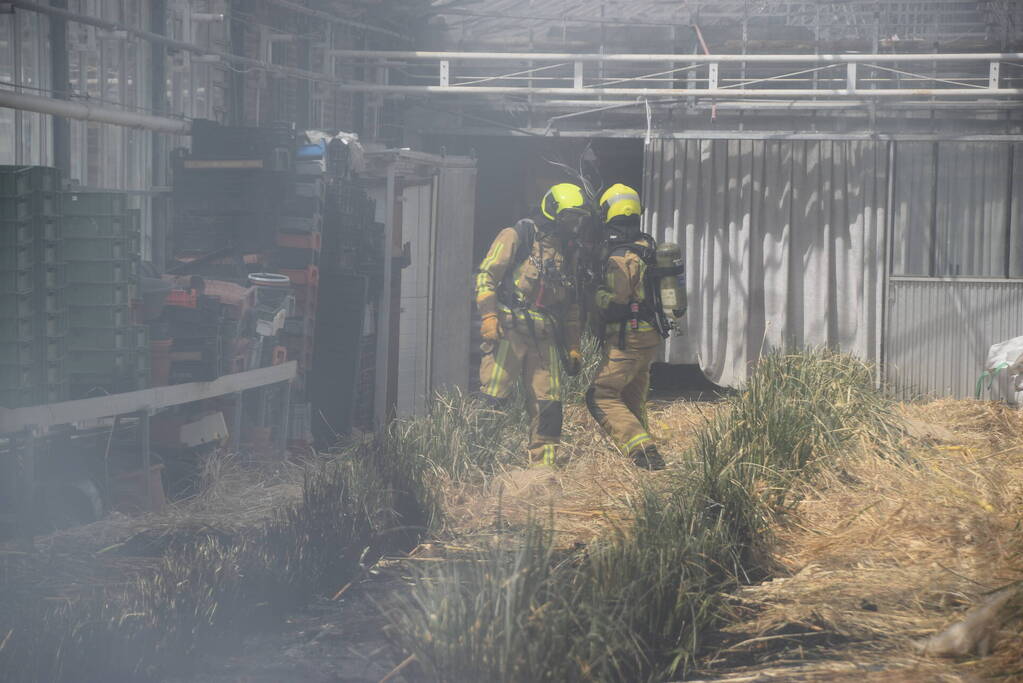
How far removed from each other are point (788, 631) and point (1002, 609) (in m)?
0.82

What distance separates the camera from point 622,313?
8.06m

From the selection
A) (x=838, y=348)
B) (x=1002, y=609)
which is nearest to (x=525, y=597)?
(x=1002, y=609)

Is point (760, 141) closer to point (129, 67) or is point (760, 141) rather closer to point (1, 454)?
point (129, 67)

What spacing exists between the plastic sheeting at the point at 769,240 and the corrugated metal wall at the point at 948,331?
0.27 meters

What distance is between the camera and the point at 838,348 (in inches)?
429

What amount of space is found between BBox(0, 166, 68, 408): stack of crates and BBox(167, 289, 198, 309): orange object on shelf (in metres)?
0.95

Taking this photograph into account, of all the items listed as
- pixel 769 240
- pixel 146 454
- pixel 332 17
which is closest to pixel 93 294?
pixel 146 454

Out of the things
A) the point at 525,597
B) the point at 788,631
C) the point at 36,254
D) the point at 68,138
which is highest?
the point at 68,138

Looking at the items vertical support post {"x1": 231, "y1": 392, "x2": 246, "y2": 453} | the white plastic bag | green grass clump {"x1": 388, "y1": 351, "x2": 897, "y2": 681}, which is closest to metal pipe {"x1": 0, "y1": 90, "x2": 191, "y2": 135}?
vertical support post {"x1": 231, "y1": 392, "x2": 246, "y2": 453}

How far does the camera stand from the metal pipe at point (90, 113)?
6340mm

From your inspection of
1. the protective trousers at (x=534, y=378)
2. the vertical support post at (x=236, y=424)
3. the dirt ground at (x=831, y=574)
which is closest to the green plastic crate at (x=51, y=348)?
the dirt ground at (x=831, y=574)

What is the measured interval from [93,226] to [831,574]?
→ 420cm

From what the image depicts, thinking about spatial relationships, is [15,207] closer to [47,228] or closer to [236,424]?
[47,228]

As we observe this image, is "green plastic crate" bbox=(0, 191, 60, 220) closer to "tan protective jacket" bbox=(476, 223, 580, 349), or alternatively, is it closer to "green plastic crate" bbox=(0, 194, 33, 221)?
"green plastic crate" bbox=(0, 194, 33, 221)
